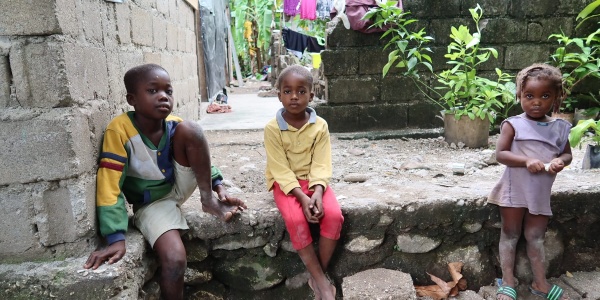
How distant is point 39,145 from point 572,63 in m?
4.81

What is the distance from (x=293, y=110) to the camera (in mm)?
2014

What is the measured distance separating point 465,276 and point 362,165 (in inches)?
47.3

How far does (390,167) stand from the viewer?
122 inches

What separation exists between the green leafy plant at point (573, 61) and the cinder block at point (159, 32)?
315 centimetres

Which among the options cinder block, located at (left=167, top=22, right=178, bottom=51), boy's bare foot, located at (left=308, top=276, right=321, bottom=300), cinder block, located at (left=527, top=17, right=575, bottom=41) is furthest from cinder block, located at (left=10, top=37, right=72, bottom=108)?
cinder block, located at (left=527, top=17, right=575, bottom=41)

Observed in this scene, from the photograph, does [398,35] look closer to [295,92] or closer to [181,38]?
[181,38]

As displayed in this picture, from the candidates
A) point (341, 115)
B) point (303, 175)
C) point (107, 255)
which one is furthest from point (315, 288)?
point (341, 115)

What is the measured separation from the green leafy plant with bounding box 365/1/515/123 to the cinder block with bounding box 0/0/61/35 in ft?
9.72

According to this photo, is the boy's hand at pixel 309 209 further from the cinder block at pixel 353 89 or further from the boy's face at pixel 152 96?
the cinder block at pixel 353 89

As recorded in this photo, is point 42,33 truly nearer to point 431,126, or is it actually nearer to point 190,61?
point 190,61

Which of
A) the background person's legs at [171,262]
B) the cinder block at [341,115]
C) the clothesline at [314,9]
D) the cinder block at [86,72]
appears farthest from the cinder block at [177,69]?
the clothesline at [314,9]

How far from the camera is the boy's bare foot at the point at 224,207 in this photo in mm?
1920

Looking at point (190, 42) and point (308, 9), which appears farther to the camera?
point (308, 9)

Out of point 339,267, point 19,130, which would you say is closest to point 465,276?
point 339,267
